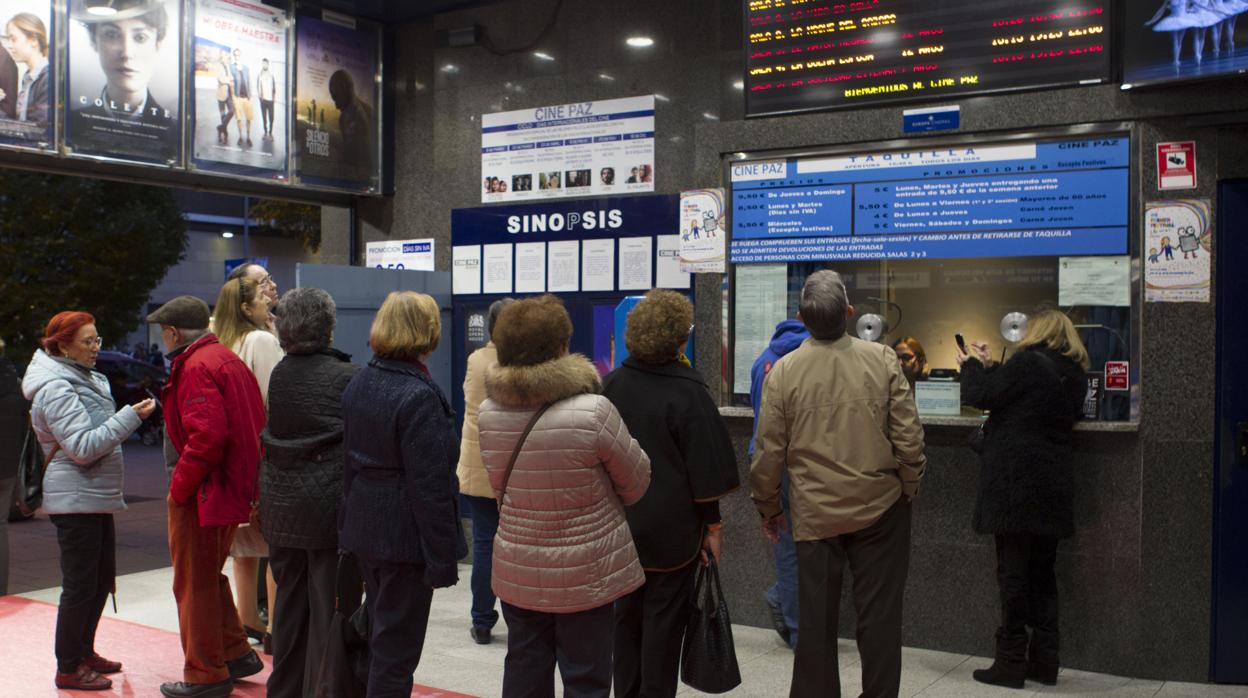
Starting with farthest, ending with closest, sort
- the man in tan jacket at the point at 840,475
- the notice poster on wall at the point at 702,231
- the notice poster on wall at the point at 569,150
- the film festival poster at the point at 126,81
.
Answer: the notice poster on wall at the point at 569,150, the film festival poster at the point at 126,81, the notice poster on wall at the point at 702,231, the man in tan jacket at the point at 840,475

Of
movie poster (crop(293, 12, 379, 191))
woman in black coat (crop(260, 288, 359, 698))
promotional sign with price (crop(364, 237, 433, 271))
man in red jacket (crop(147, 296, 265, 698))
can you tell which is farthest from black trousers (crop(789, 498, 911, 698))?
movie poster (crop(293, 12, 379, 191))

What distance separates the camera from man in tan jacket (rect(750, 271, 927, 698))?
4.30 meters

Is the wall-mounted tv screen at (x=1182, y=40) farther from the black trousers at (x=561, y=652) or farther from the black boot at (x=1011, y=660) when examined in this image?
the black trousers at (x=561, y=652)

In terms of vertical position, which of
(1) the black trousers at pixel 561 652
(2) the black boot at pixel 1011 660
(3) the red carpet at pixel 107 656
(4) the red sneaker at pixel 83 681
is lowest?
(3) the red carpet at pixel 107 656

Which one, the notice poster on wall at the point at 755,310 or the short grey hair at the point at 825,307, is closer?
the short grey hair at the point at 825,307

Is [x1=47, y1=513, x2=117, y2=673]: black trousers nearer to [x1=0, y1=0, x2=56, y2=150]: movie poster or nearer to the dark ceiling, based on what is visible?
[x1=0, y1=0, x2=56, y2=150]: movie poster

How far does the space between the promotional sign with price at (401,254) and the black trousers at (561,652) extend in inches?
195

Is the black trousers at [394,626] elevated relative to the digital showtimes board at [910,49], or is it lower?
lower

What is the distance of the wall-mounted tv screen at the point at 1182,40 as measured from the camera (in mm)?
5012

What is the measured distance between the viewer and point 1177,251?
5.35m

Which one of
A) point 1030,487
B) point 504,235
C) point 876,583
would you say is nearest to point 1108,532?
point 1030,487

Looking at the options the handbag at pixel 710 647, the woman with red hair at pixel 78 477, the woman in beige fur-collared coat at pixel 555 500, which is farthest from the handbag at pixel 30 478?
the handbag at pixel 710 647

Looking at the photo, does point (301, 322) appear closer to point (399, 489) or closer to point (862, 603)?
point (399, 489)

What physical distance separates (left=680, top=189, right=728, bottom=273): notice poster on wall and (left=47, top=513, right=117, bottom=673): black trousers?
11.2 ft
